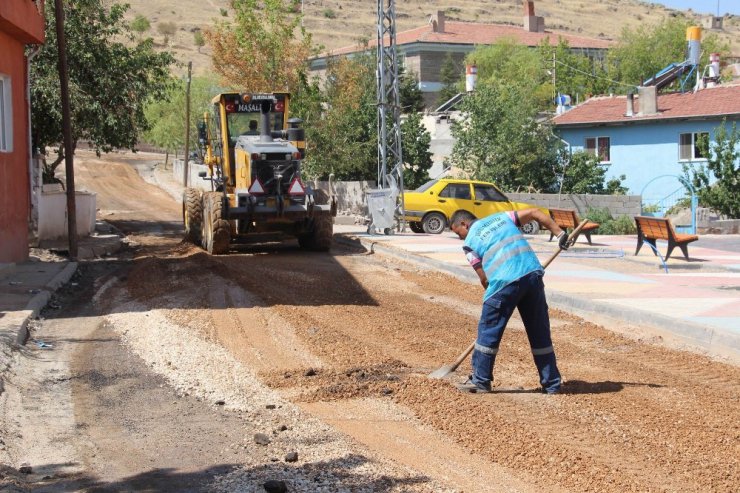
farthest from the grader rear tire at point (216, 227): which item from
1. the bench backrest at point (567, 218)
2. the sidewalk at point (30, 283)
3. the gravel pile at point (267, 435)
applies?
the gravel pile at point (267, 435)

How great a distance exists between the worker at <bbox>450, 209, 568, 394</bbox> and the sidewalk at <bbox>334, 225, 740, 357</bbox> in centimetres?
281

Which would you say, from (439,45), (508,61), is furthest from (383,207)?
(439,45)

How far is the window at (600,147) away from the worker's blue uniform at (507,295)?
1252 inches

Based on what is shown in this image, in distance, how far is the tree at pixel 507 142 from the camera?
3544 cm

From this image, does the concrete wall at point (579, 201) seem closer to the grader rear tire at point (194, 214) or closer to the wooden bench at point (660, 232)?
the wooden bench at point (660, 232)

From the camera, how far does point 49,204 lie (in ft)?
78.7

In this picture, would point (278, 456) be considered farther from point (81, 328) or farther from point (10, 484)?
point (81, 328)

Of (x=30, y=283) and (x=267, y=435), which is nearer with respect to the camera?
(x=267, y=435)

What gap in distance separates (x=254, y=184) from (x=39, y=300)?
6.91 m

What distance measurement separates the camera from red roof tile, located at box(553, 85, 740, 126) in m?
36.0

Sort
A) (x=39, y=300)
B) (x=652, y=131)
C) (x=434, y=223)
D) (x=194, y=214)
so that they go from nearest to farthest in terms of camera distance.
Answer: (x=39, y=300), (x=194, y=214), (x=434, y=223), (x=652, y=131)

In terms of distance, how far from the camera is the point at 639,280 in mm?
15820

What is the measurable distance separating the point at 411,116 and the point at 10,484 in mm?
32796

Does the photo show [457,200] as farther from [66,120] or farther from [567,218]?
[66,120]
